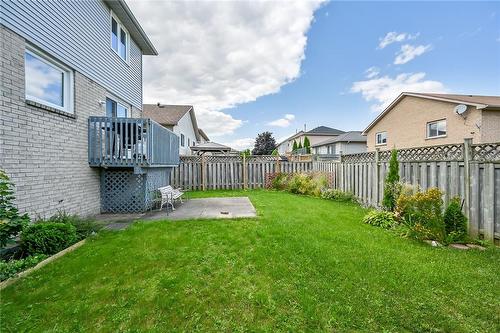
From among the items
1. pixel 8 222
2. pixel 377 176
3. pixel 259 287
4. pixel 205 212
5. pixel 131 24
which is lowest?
pixel 259 287

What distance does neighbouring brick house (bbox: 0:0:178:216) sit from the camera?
163 inches

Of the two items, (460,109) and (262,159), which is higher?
(460,109)

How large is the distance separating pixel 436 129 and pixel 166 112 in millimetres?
21837

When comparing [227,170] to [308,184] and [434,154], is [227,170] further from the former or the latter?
[434,154]

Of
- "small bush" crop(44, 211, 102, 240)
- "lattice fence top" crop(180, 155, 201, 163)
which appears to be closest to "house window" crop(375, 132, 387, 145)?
"lattice fence top" crop(180, 155, 201, 163)

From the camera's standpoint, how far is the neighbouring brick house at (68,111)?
163 inches

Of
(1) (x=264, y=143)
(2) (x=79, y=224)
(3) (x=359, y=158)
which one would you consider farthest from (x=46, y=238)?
(1) (x=264, y=143)

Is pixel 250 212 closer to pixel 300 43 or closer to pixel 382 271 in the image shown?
pixel 382 271

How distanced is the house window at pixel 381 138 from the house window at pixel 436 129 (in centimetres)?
514

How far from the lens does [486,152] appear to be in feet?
13.7

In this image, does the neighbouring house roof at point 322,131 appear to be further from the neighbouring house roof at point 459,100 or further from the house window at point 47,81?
the house window at point 47,81

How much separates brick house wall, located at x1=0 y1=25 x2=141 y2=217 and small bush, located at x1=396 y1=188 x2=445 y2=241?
24.9ft

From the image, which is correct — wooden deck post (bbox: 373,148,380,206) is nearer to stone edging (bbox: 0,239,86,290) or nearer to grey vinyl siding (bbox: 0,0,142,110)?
stone edging (bbox: 0,239,86,290)

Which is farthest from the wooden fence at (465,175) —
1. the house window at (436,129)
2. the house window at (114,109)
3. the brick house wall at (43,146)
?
the house window at (436,129)
